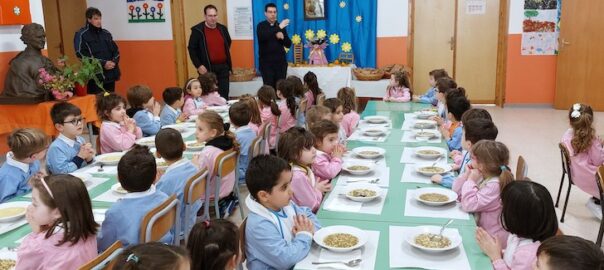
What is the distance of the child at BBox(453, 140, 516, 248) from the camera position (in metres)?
2.55

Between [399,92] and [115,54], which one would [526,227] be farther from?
[115,54]

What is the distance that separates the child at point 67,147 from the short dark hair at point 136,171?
1247 millimetres

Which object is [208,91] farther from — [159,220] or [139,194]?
[159,220]

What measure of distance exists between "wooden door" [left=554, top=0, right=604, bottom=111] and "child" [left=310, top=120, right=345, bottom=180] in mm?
6579

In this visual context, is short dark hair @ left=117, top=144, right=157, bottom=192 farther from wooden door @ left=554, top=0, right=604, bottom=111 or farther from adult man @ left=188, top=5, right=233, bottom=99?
wooden door @ left=554, top=0, right=604, bottom=111

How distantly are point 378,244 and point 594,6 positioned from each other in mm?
7797

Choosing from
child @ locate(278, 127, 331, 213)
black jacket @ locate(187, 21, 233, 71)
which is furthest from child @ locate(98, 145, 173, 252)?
black jacket @ locate(187, 21, 233, 71)

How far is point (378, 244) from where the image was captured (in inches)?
86.5

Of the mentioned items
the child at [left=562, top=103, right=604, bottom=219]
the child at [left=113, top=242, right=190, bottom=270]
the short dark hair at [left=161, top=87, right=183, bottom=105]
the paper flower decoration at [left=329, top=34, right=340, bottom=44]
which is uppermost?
the paper flower decoration at [left=329, top=34, right=340, bottom=44]

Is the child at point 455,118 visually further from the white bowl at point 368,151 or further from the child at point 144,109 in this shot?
the child at point 144,109

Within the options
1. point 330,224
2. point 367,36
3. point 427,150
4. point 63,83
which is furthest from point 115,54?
point 330,224

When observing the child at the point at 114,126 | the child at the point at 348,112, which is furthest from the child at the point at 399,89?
the child at the point at 114,126

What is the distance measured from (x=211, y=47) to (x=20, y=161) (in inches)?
190

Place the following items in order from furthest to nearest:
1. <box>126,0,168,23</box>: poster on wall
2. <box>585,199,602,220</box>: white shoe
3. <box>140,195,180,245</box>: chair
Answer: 1. <box>126,0,168,23</box>: poster on wall
2. <box>585,199,602,220</box>: white shoe
3. <box>140,195,180,245</box>: chair
